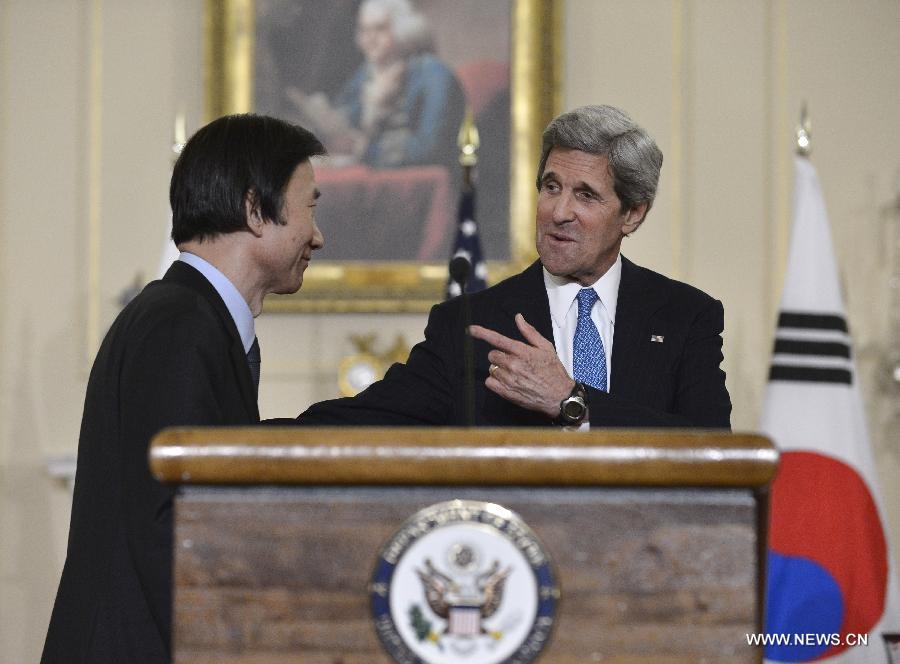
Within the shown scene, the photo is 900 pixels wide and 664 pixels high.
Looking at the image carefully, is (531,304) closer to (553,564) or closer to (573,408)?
(573,408)

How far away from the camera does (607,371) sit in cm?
300

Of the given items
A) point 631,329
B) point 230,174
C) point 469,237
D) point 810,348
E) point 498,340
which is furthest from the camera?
point 469,237

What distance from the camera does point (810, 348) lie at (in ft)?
16.4

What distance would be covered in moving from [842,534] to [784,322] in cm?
87

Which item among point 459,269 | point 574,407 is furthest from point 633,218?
point 459,269

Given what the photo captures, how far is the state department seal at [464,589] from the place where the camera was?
131 centimetres

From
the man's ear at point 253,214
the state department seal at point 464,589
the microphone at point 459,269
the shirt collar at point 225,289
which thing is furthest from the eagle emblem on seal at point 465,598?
the man's ear at point 253,214

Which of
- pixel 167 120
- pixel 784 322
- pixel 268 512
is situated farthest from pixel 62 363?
pixel 268 512

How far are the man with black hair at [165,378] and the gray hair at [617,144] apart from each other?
876 millimetres

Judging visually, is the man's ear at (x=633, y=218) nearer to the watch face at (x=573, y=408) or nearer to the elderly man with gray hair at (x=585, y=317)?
the elderly man with gray hair at (x=585, y=317)

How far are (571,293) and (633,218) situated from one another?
0.26m

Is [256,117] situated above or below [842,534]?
above

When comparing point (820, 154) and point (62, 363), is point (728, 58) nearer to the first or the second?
point (820, 154)

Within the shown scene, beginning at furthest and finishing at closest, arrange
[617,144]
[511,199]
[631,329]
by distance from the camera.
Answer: [511,199] < [617,144] < [631,329]
